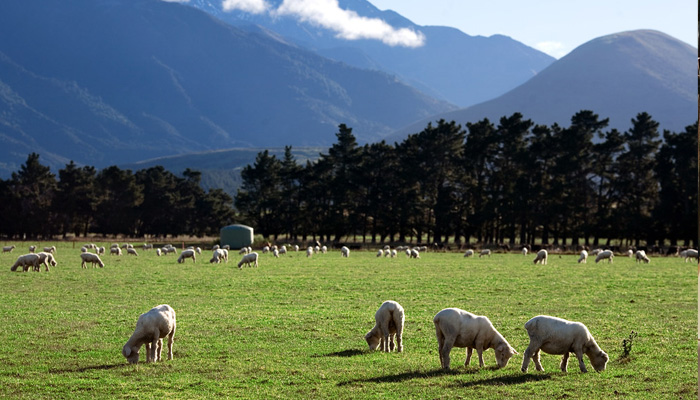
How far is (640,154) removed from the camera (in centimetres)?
8494

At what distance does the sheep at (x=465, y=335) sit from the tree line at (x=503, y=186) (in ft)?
231

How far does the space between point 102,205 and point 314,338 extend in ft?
336

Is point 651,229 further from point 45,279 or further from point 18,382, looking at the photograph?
point 18,382

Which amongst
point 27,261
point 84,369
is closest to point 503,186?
point 27,261

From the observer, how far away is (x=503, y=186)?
9125 centimetres

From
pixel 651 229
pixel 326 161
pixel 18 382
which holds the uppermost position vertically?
pixel 326 161

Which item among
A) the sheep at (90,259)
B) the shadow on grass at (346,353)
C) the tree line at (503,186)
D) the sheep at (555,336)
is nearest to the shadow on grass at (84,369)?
the shadow on grass at (346,353)

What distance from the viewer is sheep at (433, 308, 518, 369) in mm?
13719

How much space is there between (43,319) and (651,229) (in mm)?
70732

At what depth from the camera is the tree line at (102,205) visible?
105 m

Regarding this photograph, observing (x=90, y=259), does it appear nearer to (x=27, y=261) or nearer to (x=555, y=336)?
(x=27, y=261)

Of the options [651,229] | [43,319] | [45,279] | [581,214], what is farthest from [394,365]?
[581,214]

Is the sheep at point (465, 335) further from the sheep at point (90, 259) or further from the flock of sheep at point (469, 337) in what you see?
the sheep at point (90, 259)

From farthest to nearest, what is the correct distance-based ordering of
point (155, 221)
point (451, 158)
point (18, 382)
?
point (155, 221), point (451, 158), point (18, 382)
